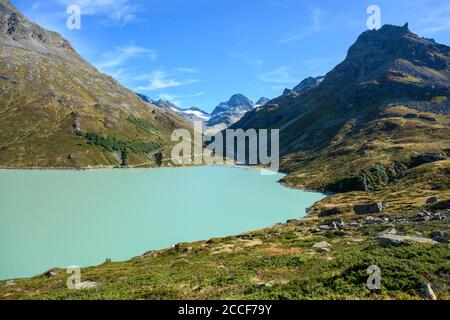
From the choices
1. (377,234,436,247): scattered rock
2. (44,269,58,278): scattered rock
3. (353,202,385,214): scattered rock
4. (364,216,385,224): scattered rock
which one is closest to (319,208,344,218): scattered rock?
(353,202,385,214): scattered rock

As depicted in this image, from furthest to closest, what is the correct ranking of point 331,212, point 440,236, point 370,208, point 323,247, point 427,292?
point 331,212, point 370,208, point 323,247, point 440,236, point 427,292

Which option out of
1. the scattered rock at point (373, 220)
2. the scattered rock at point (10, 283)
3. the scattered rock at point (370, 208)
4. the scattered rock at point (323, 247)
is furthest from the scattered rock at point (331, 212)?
the scattered rock at point (10, 283)

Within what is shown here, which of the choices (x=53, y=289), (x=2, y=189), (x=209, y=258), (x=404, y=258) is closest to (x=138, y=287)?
(x=53, y=289)

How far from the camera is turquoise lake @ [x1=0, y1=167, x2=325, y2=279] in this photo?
66312 millimetres

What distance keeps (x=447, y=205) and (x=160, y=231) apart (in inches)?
2360

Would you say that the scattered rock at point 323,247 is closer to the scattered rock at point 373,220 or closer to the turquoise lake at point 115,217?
the scattered rock at point 373,220

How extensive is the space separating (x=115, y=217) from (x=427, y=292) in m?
85.8

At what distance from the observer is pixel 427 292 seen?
22.9 metres

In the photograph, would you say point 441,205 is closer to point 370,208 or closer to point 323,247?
point 370,208

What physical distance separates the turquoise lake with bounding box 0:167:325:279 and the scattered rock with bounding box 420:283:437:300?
5188 cm

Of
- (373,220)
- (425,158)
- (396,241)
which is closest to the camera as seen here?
(396,241)

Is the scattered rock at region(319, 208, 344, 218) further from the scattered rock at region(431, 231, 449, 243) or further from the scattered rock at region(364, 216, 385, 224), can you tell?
the scattered rock at region(431, 231, 449, 243)

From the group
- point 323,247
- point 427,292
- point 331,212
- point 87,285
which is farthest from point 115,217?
point 427,292
